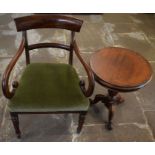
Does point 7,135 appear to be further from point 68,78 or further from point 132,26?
point 132,26

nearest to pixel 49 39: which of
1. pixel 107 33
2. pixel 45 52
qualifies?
pixel 45 52

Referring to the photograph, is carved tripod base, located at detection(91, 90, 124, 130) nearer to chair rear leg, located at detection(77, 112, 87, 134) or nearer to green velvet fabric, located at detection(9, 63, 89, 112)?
chair rear leg, located at detection(77, 112, 87, 134)

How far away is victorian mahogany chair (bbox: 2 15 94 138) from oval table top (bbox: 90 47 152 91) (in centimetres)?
18

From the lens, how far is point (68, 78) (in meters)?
1.62

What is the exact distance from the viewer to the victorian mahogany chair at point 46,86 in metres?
1.41

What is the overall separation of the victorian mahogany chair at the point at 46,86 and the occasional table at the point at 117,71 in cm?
18

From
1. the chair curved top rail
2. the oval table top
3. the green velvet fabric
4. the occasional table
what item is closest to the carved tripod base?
the occasional table

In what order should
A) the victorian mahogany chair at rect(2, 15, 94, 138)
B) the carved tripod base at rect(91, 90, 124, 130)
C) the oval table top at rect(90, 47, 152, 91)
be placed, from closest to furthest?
the victorian mahogany chair at rect(2, 15, 94, 138) < the oval table top at rect(90, 47, 152, 91) < the carved tripod base at rect(91, 90, 124, 130)

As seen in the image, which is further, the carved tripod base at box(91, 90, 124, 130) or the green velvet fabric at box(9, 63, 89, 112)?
the carved tripod base at box(91, 90, 124, 130)

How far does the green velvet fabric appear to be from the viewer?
1417 millimetres

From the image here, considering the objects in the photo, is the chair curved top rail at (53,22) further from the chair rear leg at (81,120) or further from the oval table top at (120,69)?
the chair rear leg at (81,120)

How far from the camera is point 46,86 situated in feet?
5.03

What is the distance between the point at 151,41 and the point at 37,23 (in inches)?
78.1

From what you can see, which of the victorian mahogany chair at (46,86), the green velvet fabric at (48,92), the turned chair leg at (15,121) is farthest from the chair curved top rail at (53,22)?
the turned chair leg at (15,121)
